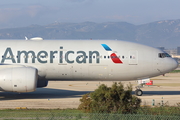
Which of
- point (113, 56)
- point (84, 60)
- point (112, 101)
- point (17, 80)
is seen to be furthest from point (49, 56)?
point (112, 101)

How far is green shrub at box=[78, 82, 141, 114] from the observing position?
1742cm

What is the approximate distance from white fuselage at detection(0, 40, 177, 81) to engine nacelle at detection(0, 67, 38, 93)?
6.30 feet

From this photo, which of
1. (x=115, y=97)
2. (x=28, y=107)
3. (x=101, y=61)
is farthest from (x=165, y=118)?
(x=101, y=61)

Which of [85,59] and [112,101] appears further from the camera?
[85,59]

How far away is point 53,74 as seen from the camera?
29.2 meters

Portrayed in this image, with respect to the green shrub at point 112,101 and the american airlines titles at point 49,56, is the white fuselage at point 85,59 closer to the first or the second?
the american airlines titles at point 49,56

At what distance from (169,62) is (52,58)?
1006 cm

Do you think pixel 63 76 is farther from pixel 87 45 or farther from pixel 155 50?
pixel 155 50

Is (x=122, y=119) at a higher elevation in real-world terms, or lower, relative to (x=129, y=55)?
lower

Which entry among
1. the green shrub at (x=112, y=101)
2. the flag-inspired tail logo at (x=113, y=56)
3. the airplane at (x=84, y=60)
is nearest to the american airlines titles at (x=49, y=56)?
the airplane at (x=84, y=60)

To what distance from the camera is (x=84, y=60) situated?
28984 millimetres

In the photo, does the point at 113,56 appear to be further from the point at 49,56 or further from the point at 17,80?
the point at 17,80

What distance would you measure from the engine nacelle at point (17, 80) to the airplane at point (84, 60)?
148cm

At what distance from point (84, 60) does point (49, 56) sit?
298cm
